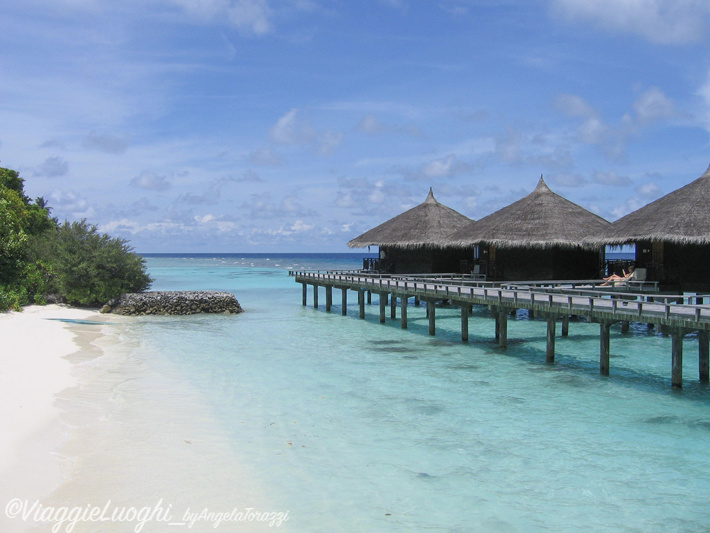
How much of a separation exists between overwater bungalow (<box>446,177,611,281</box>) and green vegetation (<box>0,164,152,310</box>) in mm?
16580

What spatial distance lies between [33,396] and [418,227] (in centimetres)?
2255

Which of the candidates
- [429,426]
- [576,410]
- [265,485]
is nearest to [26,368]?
[265,485]

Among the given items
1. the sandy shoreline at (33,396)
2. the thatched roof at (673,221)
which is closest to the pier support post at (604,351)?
the thatched roof at (673,221)

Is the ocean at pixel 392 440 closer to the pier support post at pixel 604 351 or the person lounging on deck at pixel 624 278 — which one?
the pier support post at pixel 604 351

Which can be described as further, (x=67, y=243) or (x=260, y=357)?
(x=67, y=243)

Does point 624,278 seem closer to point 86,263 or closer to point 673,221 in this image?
point 673,221

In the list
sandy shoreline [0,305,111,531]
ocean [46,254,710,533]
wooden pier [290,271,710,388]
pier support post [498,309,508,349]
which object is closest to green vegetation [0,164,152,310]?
sandy shoreline [0,305,111,531]

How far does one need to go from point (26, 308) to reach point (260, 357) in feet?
45.8

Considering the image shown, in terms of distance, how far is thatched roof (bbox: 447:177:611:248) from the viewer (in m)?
24.7

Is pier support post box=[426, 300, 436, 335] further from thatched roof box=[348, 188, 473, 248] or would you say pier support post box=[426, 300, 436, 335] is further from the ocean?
thatched roof box=[348, 188, 473, 248]

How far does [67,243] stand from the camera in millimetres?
27766

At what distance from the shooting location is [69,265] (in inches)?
1072

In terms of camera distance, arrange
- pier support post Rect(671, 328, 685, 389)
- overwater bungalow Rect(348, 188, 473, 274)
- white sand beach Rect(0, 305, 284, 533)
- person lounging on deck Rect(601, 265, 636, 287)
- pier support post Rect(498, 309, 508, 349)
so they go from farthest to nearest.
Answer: overwater bungalow Rect(348, 188, 473, 274) < person lounging on deck Rect(601, 265, 636, 287) < pier support post Rect(498, 309, 508, 349) < pier support post Rect(671, 328, 685, 389) < white sand beach Rect(0, 305, 284, 533)

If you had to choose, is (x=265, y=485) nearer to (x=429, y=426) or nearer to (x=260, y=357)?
(x=429, y=426)
